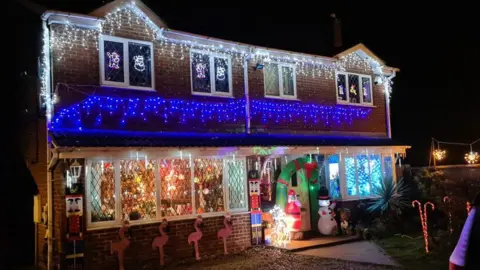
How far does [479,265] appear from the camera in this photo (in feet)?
14.0

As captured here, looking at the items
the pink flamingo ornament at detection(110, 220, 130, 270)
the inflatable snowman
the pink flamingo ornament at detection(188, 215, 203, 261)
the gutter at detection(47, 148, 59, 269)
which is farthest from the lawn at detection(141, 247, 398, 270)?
the inflatable snowman

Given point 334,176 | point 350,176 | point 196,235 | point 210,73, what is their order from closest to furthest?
point 196,235, point 210,73, point 334,176, point 350,176

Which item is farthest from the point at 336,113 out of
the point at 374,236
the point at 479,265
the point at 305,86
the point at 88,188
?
the point at 479,265

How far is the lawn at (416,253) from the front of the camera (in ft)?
34.1

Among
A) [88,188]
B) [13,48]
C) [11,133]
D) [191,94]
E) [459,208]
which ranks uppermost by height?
[13,48]

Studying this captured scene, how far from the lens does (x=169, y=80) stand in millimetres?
12547

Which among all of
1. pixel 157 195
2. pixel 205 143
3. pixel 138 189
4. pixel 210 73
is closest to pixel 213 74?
pixel 210 73

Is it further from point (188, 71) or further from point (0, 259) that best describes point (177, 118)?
point (0, 259)

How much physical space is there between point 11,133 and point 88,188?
4.36 meters

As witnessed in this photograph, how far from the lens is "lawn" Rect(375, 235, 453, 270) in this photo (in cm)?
1039

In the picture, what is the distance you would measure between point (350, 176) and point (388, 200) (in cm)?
154

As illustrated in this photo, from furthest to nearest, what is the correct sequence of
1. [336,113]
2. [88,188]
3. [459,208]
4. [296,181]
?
[336,113]
[296,181]
[459,208]
[88,188]

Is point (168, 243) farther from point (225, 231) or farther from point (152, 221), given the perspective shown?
point (225, 231)

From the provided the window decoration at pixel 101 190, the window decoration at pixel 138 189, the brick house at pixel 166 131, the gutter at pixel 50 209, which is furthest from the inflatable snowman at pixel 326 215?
the gutter at pixel 50 209
